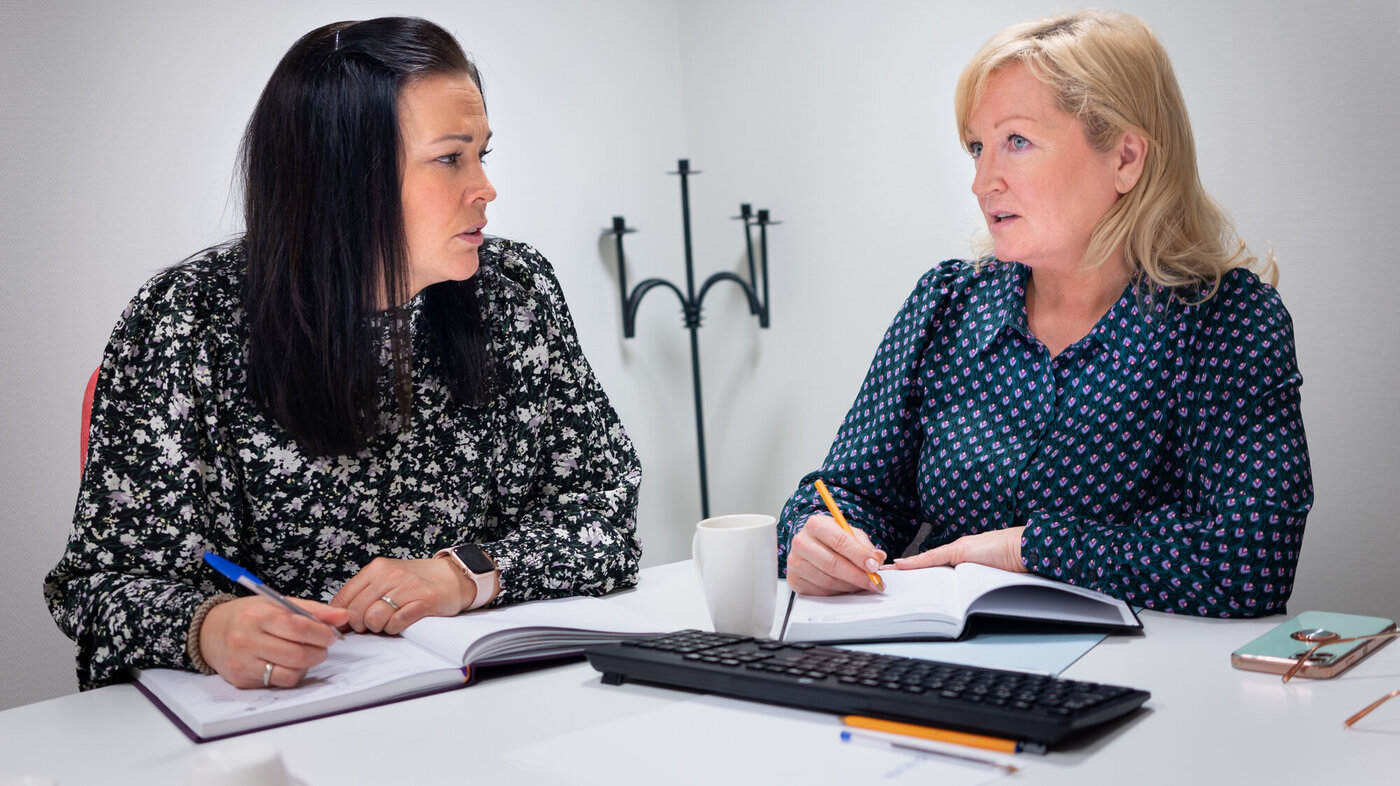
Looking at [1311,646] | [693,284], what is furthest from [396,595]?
[693,284]

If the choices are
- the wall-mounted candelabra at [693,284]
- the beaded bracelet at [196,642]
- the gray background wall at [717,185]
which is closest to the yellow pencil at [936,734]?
the beaded bracelet at [196,642]

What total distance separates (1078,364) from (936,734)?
0.81 meters

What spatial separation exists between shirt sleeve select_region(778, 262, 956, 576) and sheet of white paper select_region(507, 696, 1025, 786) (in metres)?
0.69

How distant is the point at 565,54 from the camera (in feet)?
10.3

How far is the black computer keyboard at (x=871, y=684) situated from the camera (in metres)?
0.76

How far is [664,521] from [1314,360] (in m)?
1.93

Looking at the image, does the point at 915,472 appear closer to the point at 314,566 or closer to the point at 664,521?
the point at 314,566

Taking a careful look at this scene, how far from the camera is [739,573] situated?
42.1 inches

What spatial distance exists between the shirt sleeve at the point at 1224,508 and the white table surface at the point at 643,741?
0.26ft

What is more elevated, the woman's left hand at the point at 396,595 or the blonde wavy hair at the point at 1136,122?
the blonde wavy hair at the point at 1136,122

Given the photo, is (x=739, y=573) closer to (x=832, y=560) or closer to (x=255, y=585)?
(x=832, y=560)

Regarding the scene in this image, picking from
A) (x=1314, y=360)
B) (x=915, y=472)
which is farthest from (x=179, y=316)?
(x=1314, y=360)

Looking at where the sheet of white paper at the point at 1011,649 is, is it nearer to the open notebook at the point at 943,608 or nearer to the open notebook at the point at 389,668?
the open notebook at the point at 943,608

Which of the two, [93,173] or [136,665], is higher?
[93,173]
